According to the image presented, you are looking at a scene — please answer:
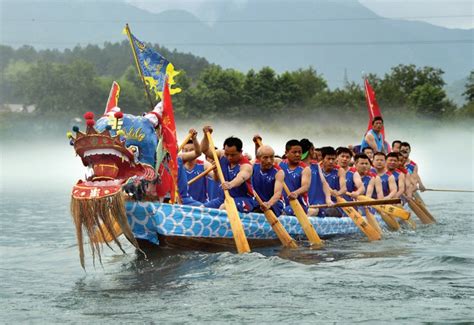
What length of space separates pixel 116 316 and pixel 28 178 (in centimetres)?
3402

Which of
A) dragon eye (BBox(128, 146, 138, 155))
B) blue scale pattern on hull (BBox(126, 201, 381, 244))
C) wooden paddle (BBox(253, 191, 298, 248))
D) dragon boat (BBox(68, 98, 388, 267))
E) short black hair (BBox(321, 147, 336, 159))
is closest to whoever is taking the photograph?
dragon boat (BBox(68, 98, 388, 267))

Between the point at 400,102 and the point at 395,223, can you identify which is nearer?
the point at 395,223

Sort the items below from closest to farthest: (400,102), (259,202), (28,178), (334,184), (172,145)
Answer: (172,145) → (259,202) → (334,184) → (28,178) → (400,102)

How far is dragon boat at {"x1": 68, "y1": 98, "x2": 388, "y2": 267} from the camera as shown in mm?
9281

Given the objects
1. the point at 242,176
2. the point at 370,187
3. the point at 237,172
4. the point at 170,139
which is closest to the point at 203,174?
the point at 237,172

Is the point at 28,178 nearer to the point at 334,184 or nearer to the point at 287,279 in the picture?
the point at 334,184

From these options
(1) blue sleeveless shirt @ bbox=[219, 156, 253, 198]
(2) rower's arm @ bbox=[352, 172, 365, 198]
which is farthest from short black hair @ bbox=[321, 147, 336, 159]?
(1) blue sleeveless shirt @ bbox=[219, 156, 253, 198]

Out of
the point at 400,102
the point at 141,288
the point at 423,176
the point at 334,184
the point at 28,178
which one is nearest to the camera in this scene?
the point at 141,288

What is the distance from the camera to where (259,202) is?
11781 mm

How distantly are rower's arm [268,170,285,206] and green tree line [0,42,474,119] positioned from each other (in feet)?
133

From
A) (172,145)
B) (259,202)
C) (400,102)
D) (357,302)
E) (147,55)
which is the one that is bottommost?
(357,302)

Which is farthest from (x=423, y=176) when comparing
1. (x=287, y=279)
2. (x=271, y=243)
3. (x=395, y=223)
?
(x=287, y=279)

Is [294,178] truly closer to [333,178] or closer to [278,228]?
[278,228]

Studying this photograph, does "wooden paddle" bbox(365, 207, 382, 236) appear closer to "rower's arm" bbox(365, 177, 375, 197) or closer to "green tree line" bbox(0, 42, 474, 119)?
"rower's arm" bbox(365, 177, 375, 197)
